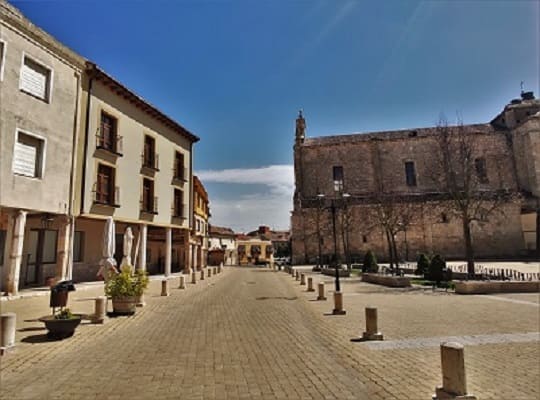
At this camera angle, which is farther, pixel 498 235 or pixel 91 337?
pixel 498 235

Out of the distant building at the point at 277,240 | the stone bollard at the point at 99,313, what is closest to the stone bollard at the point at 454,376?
the stone bollard at the point at 99,313

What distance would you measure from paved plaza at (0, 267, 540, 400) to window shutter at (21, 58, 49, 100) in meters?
8.42

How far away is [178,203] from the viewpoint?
2658cm

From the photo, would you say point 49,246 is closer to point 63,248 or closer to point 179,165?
point 63,248

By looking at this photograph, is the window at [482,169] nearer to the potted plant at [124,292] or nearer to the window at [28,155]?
the potted plant at [124,292]

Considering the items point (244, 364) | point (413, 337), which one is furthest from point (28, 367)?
point (413, 337)

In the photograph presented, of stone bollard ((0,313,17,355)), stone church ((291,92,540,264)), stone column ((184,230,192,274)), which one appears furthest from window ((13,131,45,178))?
stone church ((291,92,540,264))

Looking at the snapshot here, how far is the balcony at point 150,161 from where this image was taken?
22.4 m

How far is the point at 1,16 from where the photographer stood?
41.8 feet

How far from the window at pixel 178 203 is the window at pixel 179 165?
3.75 ft

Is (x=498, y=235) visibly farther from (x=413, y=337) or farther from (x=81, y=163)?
(x=81, y=163)

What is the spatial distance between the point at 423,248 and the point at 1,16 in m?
42.2

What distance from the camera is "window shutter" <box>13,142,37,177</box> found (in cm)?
1337

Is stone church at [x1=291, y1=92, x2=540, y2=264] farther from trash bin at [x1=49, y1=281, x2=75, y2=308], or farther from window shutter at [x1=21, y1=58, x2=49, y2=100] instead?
trash bin at [x1=49, y1=281, x2=75, y2=308]
